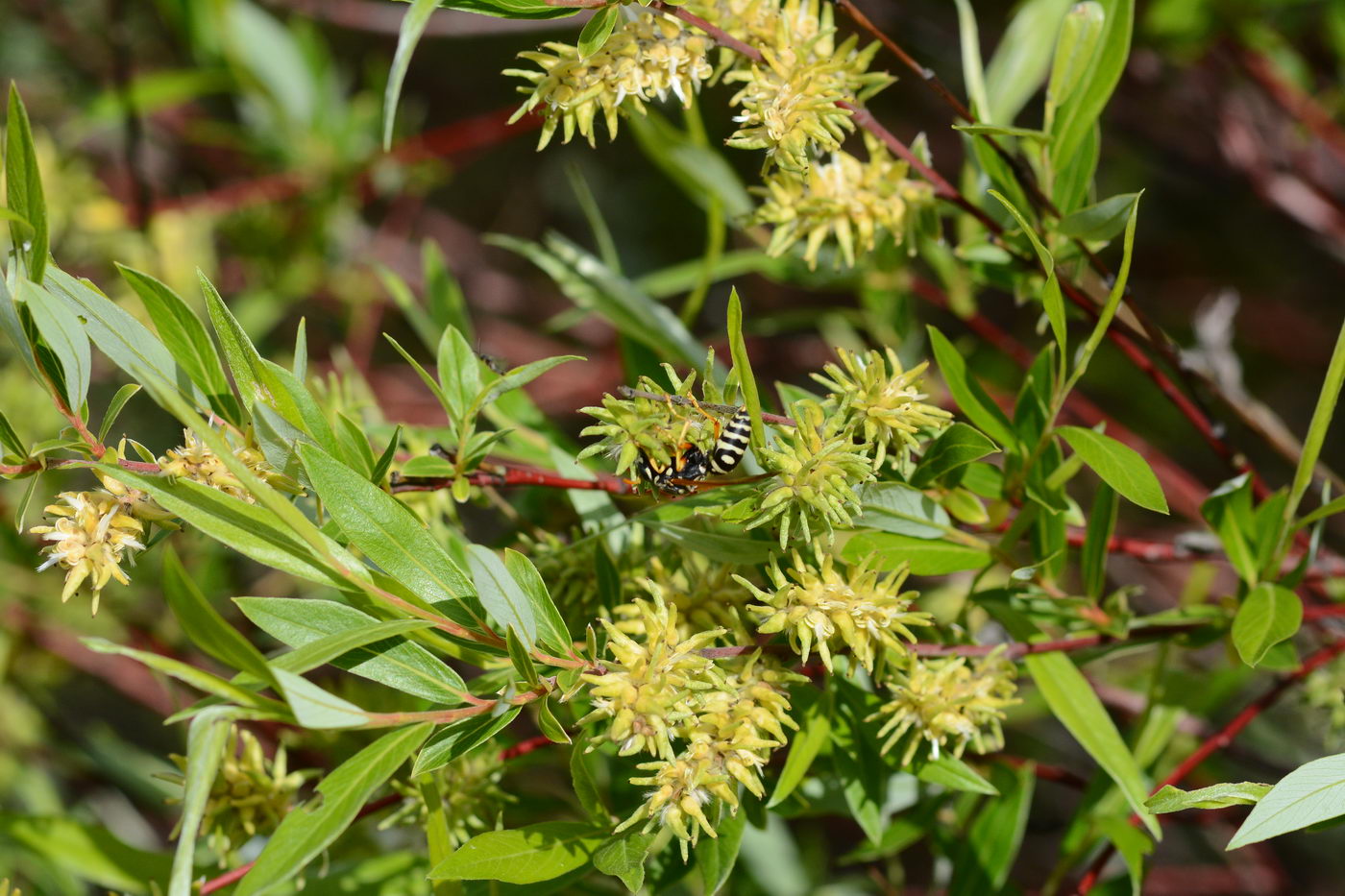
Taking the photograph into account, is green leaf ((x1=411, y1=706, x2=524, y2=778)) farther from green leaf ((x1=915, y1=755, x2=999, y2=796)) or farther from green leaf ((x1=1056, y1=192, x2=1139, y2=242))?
green leaf ((x1=1056, y1=192, x2=1139, y2=242))

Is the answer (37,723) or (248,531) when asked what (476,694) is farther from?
(37,723)

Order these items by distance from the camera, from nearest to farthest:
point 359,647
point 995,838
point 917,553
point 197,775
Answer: point 197,775, point 359,647, point 917,553, point 995,838

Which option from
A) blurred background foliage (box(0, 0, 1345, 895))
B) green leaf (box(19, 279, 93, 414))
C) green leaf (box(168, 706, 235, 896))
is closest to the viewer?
green leaf (box(168, 706, 235, 896))

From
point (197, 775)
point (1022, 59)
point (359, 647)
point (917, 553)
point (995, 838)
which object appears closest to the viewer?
point (197, 775)

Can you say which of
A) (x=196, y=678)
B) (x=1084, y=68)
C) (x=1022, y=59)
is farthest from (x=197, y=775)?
(x=1022, y=59)

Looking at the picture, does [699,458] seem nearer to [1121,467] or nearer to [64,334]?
[1121,467]

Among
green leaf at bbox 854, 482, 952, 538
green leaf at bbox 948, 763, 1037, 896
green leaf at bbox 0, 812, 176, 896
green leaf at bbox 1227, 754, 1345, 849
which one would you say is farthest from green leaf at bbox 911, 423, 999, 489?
green leaf at bbox 0, 812, 176, 896

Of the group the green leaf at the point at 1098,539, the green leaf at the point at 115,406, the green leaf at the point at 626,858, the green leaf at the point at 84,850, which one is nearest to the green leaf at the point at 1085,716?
the green leaf at the point at 1098,539
